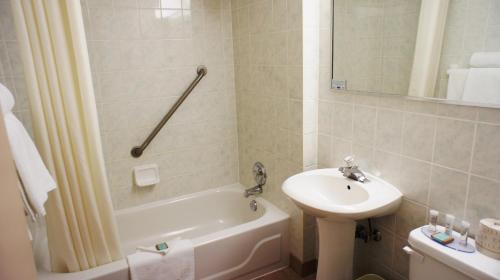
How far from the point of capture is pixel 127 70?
2.07 meters

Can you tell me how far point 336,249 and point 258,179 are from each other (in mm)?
895

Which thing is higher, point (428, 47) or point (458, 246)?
point (428, 47)

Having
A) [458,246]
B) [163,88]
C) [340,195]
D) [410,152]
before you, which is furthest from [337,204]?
[163,88]

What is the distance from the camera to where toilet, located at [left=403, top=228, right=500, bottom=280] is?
3.20ft

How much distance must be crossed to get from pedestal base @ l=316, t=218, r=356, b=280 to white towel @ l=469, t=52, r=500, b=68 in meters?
0.81

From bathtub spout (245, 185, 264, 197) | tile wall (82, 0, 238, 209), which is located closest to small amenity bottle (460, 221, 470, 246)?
bathtub spout (245, 185, 264, 197)

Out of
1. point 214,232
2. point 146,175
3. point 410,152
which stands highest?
point 410,152

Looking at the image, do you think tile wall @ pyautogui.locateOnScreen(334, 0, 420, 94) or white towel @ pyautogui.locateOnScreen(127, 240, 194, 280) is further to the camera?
white towel @ pyautogui.locateOnScreen(127, 240, 194, 280)

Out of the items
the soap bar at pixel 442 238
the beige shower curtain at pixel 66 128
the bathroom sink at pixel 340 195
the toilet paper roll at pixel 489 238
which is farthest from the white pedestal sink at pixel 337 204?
the beige shower curtain at pixel 66 128

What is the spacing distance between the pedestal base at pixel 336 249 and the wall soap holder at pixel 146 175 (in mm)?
1273

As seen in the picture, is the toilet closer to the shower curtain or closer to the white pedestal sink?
the white pedestal sink

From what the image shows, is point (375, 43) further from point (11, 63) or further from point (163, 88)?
point (11, 63)

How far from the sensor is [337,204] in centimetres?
157

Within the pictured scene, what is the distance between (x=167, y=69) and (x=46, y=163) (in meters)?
1.05
